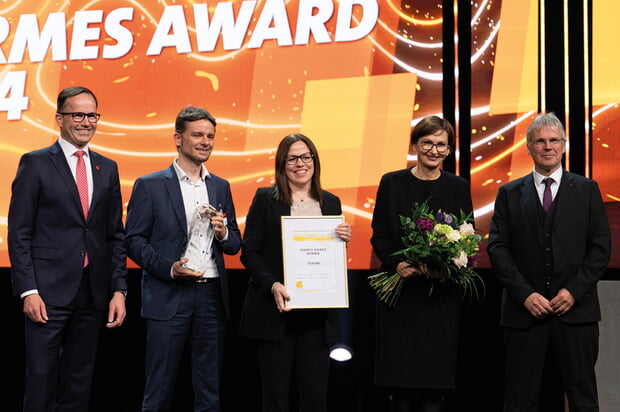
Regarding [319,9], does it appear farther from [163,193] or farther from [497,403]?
[497,403]

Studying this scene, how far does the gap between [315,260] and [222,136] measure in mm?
1580

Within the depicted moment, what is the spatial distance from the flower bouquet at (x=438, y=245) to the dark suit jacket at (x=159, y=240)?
852mm

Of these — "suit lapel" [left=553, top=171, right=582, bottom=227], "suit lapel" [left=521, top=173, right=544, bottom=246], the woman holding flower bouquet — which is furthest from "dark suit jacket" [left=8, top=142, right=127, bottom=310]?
"suit lapel" [left=553, top=171, right=582, bottom=227]

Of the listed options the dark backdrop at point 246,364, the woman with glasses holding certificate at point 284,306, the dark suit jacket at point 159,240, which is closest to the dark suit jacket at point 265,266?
the woman with glasses holding certificate at point 284,306

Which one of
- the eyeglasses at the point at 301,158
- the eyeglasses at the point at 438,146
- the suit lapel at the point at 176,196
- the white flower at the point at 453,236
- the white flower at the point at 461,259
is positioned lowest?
the white flower at the point at 461,259

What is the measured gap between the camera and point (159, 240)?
3092 mm

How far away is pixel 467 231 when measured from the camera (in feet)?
9.39

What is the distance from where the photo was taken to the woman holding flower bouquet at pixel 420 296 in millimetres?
3020

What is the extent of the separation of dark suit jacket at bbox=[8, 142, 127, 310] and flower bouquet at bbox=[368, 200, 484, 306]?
55.9 inches

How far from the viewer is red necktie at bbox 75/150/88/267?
3023 mm

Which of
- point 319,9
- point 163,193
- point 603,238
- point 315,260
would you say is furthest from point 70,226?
point 603,238

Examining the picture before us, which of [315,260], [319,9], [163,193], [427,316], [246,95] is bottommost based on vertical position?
[427,316]

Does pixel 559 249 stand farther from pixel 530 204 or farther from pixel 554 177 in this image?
pixel 554 177

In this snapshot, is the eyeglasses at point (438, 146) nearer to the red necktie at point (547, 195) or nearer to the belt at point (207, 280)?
the red necktie at point (547, 195)
